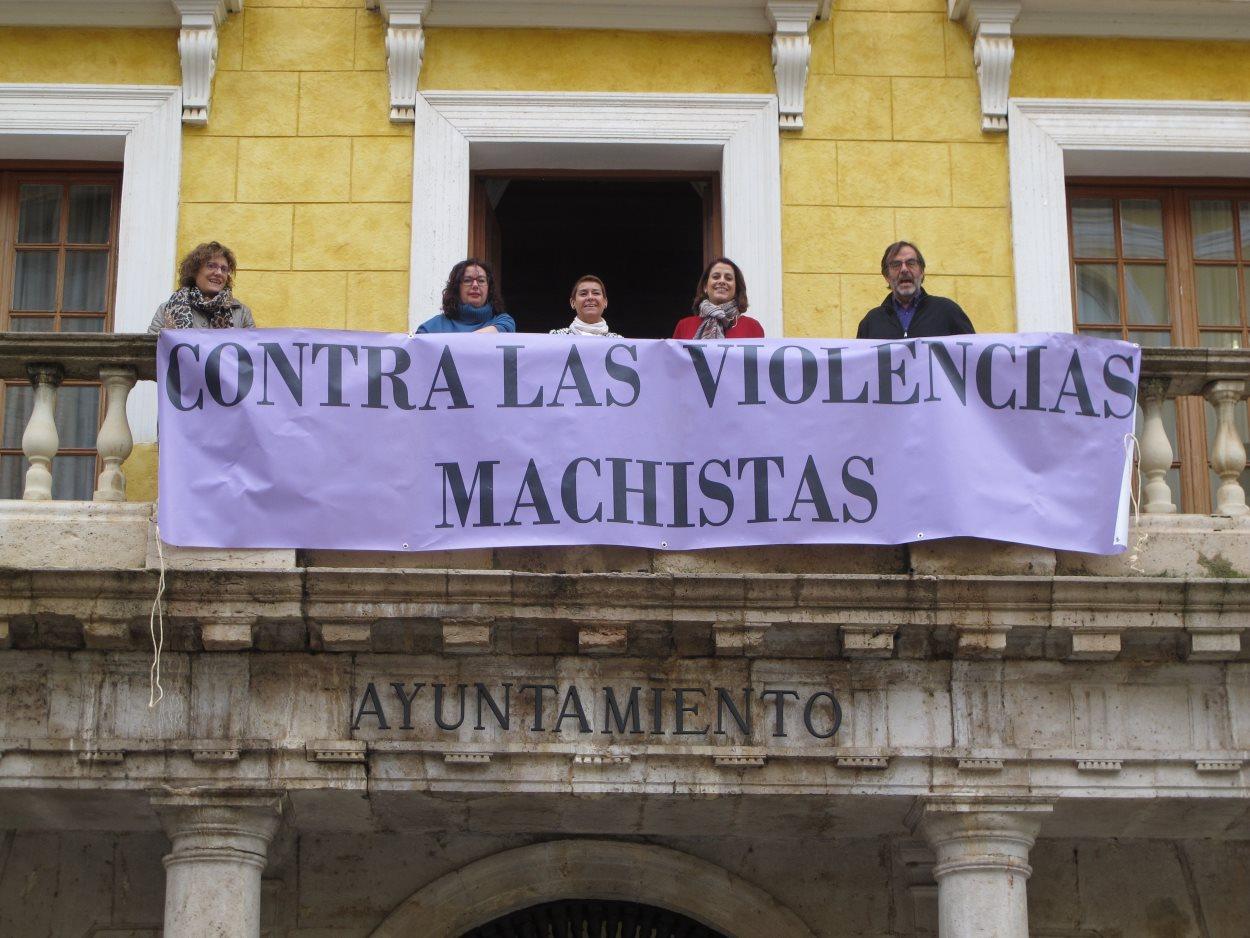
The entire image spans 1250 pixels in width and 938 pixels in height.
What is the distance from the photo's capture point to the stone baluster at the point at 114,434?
11.8 meters

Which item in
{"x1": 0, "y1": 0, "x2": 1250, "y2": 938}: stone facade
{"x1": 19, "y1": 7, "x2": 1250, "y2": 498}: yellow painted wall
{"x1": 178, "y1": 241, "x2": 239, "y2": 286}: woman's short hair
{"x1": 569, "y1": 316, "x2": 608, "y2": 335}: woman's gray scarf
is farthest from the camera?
{"x1": 19, "y1": 7, "x2": 1250, "y2": 498}: yellow painted wall

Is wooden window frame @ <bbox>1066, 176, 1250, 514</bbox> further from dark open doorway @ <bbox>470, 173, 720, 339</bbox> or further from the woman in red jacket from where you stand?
dark open doorway @ <bbox>470, 173, 720, 339</bbox>

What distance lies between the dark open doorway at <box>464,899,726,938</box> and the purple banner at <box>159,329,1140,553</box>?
3026mm

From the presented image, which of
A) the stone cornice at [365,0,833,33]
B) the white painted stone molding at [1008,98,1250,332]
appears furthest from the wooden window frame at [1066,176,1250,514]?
the stone cornice at [365,0,833,33]

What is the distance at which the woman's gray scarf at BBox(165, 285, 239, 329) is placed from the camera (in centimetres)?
1215

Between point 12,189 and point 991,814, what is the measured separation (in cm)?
737

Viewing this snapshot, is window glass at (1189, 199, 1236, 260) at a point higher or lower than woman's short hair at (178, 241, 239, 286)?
higher

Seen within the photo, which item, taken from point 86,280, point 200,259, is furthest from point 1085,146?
point 86,280

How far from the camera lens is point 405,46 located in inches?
563

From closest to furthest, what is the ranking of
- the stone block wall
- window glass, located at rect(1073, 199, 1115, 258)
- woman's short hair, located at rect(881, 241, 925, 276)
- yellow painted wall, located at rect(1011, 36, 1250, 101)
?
woman's short hair, located at rect(881, 241, 925, 276) < the stone block wall < yellow painted wall, located at rect(1011, 36, 1250, 101) < window glass, located at rect(1073, 199, 1115, 258)

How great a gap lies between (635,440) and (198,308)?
2.49 m

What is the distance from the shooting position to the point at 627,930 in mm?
13586

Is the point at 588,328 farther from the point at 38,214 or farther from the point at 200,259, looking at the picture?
the point at 38,214

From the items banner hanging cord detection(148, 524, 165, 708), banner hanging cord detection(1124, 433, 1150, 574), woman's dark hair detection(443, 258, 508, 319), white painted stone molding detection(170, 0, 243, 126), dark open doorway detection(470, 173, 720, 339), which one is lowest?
banner hanging cord detection(148, 524, 165, 708)
